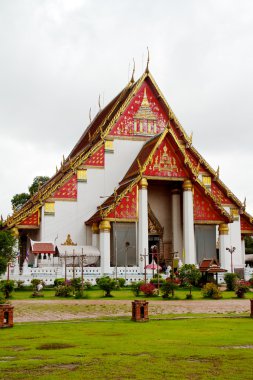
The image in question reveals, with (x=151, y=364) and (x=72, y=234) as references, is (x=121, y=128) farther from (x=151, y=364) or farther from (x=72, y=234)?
(x=151, y=364)

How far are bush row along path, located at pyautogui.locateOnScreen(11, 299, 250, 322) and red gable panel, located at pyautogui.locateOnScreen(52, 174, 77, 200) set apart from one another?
11.6m

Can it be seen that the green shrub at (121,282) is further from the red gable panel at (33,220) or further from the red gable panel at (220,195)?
the red gable panel at (220,195)

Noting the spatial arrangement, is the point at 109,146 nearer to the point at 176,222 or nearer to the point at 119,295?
the point at 176,222

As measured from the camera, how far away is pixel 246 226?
3183 cm

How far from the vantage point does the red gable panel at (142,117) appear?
99.2 feet

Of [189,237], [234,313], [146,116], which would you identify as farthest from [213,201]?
Answer: [234,313]

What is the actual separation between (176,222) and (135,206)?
3286 mm

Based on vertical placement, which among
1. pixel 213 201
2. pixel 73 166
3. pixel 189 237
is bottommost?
pixel 189 237

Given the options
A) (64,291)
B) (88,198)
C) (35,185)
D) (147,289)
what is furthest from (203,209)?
(35,185)

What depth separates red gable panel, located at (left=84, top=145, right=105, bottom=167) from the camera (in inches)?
1145

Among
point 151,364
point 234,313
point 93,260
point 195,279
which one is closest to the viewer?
point 151,364

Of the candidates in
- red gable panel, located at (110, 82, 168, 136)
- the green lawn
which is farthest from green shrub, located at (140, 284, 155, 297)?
red gable panel, located at (110, 82, 168, 136)

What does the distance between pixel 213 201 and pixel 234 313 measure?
1553 cm

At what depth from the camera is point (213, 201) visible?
28.6 m
